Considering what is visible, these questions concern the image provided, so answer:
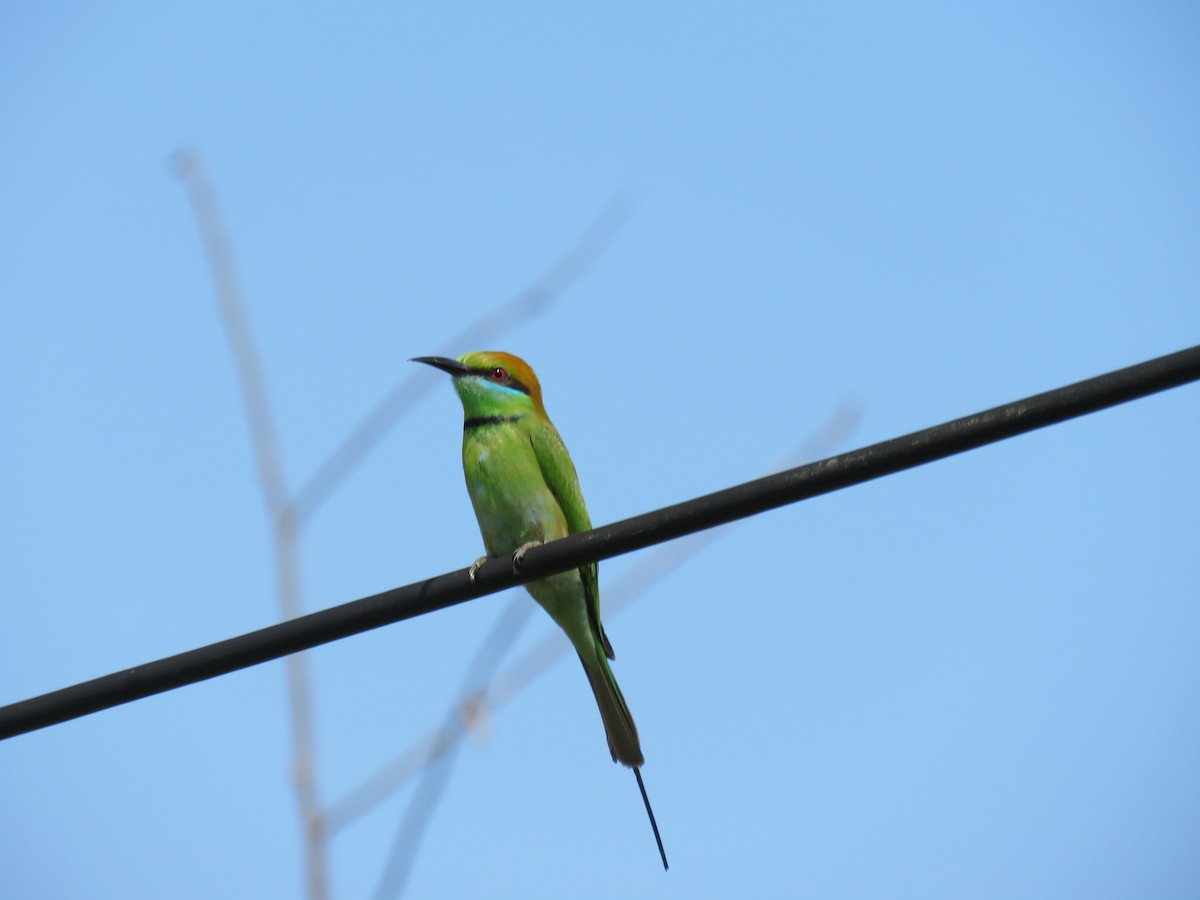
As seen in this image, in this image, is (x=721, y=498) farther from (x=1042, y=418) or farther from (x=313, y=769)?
(x=313, y=769)

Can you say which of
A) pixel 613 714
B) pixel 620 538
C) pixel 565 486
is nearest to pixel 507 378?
pixel 565 486

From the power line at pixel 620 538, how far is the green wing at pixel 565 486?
61.8 inches

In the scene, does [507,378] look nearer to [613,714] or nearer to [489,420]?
[489,420]

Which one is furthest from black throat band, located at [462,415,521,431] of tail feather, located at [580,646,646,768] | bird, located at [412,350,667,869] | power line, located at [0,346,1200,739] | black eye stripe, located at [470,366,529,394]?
power line, located at [0,346,1200,739]

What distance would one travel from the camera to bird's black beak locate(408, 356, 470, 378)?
434 cm

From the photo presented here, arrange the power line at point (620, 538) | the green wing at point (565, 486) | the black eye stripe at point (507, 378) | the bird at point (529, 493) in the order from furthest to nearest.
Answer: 1. the black eye stripe at point (507, 378)
2. the green wing at point (565, 486)
3. the bird at point (529, 493)
4. the power line at point (620, 538)

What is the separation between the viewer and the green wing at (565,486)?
13.1 ft

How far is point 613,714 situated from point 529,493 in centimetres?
81

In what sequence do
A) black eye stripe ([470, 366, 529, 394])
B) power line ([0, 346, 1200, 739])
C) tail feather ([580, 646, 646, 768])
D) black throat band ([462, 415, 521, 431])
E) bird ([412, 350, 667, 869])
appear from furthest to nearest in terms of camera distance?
black eye stripe ([470, 366, 529, 394])
black throat band ([462, 415, 521, 431])
bird ([412, 350, 667, 869])
tail feather ([580, 646, 646, 768])
power line ([0, 346, 1200, 739])

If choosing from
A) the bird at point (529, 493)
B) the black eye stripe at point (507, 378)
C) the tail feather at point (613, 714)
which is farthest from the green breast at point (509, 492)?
the tail feather at point (613, 714)

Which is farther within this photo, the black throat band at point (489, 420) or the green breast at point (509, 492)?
the black throat band at point (489, 420)

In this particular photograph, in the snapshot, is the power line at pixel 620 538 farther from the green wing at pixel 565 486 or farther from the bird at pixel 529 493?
the green wing at pixel 565 486

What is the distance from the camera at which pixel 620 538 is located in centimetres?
215

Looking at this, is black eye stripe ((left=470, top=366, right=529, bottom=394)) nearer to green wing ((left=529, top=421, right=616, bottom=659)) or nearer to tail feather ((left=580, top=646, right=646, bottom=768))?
green wing ((left=529, top=421, right=616, bottom=659))
